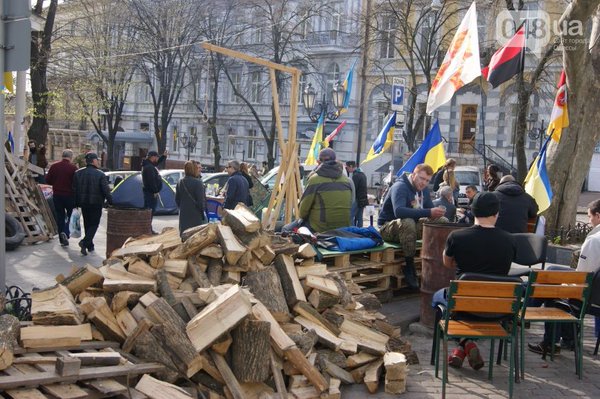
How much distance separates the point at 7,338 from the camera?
14.6 feet

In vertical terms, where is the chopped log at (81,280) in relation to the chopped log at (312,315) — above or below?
above

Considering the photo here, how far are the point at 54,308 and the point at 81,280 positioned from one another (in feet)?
2.07

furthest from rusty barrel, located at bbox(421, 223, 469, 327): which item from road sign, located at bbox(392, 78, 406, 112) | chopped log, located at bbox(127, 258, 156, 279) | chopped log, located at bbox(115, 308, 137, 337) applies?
road sign, located at bbox(392, 78, 406, 112)

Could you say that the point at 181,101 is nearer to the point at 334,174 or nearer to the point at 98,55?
the point at 98,55

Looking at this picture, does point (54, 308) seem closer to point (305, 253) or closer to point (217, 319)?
point (217, 319)

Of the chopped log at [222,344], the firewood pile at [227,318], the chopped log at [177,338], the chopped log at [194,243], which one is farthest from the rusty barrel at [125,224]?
the chopped log at [222,344]

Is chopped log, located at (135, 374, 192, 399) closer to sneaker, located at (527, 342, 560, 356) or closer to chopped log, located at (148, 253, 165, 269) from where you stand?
chopped log, located at (148, 253, 165, 269)

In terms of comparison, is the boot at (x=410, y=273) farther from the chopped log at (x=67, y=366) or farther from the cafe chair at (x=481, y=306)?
the chopped log at (x=67, y=366)

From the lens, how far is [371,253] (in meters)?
8.21

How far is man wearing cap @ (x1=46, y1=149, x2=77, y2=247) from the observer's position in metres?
12.1

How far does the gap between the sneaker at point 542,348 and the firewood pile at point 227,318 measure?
141 centimetres

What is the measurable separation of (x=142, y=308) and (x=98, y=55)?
29436 mm

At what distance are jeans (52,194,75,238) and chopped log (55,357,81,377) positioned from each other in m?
8.41

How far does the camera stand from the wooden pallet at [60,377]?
4.15 m
